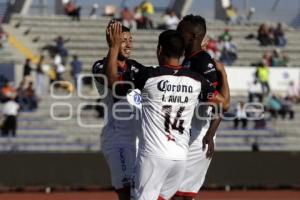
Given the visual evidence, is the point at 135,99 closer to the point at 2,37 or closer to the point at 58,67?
the point at 58,67

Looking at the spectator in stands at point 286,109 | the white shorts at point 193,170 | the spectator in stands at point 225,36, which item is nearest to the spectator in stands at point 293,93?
the spectator in stands at point 286,109

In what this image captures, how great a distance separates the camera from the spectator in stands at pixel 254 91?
23656 millimetres

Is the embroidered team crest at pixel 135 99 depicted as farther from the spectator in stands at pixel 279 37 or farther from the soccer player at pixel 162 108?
the spectator in stands at pixel 279 37

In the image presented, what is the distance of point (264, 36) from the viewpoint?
→ 2756 cm

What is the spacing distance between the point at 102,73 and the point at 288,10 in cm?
2073

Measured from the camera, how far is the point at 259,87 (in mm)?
24094

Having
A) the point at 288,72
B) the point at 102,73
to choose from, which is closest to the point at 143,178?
the point at 102,73

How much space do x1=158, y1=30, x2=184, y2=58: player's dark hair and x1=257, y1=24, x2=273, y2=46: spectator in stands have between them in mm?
20445

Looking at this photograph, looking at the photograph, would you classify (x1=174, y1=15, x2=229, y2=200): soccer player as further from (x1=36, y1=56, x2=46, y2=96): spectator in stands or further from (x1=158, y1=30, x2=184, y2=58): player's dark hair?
(x1=36, y1=56, x2=46, y2=96): spectator in stands

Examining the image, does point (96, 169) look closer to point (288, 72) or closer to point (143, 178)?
point (288, 72)

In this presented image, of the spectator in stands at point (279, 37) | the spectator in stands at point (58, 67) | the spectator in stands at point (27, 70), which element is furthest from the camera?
the spectator in stands at point (279, 37)

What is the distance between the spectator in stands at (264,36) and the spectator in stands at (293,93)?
9.92 ft

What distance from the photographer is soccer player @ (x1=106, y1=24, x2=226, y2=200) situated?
23.6ft

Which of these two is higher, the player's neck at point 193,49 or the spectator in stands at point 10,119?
the player's neck at point 193,49
